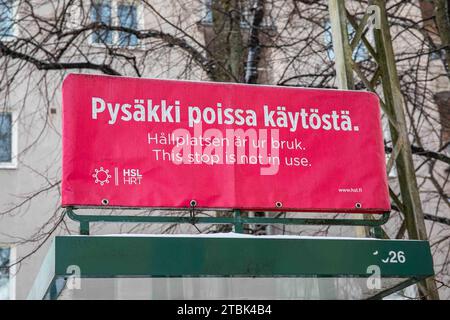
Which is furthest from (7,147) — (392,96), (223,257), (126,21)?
(223,257)

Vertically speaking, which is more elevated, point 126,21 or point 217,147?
point 126,21

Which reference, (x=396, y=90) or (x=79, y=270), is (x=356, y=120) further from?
(x=79, y=270)

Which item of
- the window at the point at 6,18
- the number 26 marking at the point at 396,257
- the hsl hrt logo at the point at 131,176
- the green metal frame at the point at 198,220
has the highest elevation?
the window at the point at 6,18

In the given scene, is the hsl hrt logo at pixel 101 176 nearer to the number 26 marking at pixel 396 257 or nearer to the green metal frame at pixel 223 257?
the green metal frame at pixel 223 257

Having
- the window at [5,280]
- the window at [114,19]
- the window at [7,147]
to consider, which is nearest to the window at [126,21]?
the window at [114,19]

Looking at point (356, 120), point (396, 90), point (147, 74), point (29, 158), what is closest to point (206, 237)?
point (356, 120)

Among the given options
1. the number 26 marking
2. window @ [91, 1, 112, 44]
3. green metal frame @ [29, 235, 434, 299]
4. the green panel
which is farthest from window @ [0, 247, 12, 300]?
the number 26 marking

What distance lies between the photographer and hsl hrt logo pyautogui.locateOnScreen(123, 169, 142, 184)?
18.4 feet

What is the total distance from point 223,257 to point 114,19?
29.5ft

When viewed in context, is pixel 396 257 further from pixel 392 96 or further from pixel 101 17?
pixel 101 17

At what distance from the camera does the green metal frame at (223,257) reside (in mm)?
5039

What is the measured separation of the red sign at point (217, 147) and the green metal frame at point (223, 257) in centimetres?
49

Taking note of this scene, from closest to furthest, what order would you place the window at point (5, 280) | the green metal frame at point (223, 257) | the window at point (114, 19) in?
the green metal frame at point (223, 257) < the window at point (114, 19) < the window at point (5, 280)

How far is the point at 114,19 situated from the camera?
530 inches
